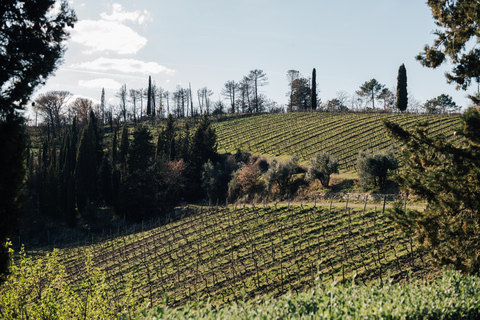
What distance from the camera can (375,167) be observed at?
1642 inches

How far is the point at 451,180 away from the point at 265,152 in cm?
5280

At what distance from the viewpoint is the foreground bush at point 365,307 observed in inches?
271

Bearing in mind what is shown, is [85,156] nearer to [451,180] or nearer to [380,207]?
[380,207]

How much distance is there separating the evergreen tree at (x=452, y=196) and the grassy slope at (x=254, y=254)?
5009mm

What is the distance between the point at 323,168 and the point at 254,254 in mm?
20909

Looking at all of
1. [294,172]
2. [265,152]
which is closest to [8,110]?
[294,172]

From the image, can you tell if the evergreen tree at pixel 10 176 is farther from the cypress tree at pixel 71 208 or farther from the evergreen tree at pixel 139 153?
the evergreen tree at pixel 139 153

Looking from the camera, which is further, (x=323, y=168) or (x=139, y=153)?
(x=139, y=153)

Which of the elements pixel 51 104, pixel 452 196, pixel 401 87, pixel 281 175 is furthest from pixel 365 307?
pixel 51 104

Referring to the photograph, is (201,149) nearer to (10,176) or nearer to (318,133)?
(318,133)

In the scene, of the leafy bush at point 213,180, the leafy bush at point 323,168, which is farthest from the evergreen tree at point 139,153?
the leafy bush at point 323,168

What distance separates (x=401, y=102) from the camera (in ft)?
219

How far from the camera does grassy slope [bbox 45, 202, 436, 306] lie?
2214 centimetres

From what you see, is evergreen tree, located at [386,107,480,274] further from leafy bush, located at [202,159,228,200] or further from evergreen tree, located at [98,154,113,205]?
evergreen tree, located at [98,154,113,205]
